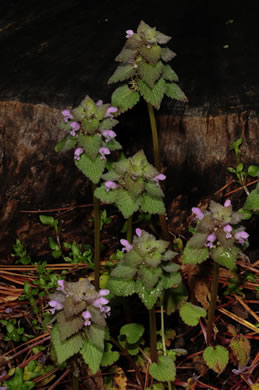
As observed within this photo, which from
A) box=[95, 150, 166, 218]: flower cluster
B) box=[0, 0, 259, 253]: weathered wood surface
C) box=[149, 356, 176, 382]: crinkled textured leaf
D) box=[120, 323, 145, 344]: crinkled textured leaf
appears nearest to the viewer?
box=[95, 150, 166, 218]: flower cluster

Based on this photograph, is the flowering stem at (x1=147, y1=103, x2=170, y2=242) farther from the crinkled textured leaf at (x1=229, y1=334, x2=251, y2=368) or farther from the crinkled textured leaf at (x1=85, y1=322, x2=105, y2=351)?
the crinkled textured leaf at (x1=85, y1=322, x2=105, y2=351)

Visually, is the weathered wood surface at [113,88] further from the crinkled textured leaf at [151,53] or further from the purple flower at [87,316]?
the purple flower at [87,316]

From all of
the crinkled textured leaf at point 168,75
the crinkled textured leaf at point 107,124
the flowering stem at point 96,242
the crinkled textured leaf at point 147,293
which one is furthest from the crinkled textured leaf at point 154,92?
the crinkled textured leaf at point 147,293

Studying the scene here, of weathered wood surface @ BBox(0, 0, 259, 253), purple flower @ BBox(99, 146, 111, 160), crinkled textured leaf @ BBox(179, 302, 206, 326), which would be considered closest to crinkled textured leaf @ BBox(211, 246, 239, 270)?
crinkled textured leaf @ BBox(179, 302, 206, 326)

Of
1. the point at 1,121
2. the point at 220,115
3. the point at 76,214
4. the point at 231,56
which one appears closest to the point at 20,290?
the point at 76,214

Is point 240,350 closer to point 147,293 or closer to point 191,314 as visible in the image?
point 191,314
